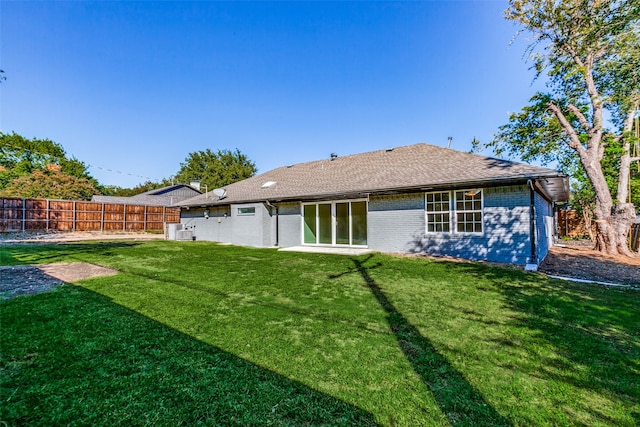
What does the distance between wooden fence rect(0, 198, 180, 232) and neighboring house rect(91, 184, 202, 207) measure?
209 inches

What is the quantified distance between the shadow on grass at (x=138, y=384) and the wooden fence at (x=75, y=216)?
19931 millimetres

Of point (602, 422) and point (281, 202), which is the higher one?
point (281, 202)

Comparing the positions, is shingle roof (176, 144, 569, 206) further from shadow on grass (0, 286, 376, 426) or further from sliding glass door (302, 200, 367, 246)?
shadow on grass (0, 286, 376, 426)

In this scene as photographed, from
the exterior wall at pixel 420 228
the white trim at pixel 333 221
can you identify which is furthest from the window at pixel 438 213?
the white trim at pixel 333 221

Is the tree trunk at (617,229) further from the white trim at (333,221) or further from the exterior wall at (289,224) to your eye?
the exterior wall at (289,224)

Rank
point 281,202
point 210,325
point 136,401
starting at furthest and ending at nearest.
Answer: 1. point 281,202
2. point 210,325
3. point 136,401

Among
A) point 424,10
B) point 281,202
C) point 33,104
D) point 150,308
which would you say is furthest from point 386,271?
point 33,104

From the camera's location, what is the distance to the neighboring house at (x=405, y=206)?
8352 mm

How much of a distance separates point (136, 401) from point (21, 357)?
160cm

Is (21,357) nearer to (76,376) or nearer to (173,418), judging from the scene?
(76,376)

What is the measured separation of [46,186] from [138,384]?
4262 centimetres

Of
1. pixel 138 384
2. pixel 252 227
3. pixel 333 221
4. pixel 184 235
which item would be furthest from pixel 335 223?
pixel 184 235

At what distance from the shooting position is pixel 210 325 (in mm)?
3547

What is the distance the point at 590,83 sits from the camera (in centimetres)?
1134
